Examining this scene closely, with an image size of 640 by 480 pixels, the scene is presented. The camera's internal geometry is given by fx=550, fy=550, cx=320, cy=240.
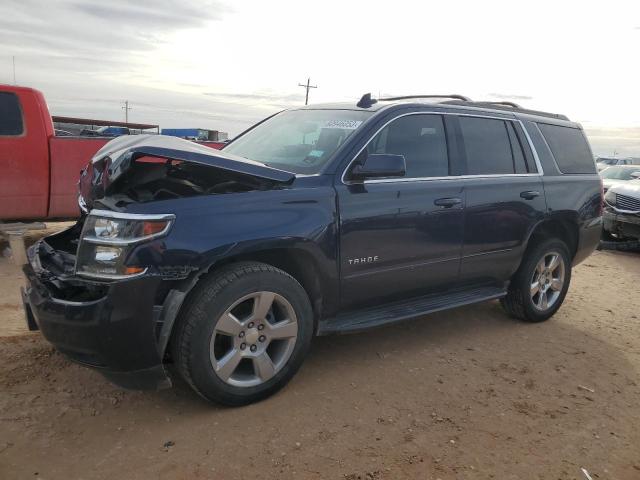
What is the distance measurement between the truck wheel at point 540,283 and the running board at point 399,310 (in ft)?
1.15

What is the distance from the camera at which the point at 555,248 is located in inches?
198

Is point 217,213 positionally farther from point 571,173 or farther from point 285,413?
point 571,173

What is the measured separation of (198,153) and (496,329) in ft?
10.4

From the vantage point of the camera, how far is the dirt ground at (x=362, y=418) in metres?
2.76

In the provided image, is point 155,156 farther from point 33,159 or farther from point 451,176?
point 33,159

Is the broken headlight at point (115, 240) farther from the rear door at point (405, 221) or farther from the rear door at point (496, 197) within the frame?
the rear door at point (496, 197)

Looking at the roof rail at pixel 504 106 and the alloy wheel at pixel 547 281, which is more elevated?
the roof rail at pixel 504 106

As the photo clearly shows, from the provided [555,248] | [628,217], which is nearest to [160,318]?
[555,248]

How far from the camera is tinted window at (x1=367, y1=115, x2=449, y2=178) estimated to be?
3924 mm

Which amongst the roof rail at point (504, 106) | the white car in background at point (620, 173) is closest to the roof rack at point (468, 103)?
the roof rail at point (504, 106)

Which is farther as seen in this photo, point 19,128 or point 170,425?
point 19,128

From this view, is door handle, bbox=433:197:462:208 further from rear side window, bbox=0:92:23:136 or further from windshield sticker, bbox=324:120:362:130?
rear side window, bbox=0:92:23:136

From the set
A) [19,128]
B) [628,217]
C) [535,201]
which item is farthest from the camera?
[628,217]

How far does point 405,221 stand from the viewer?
381 cm
